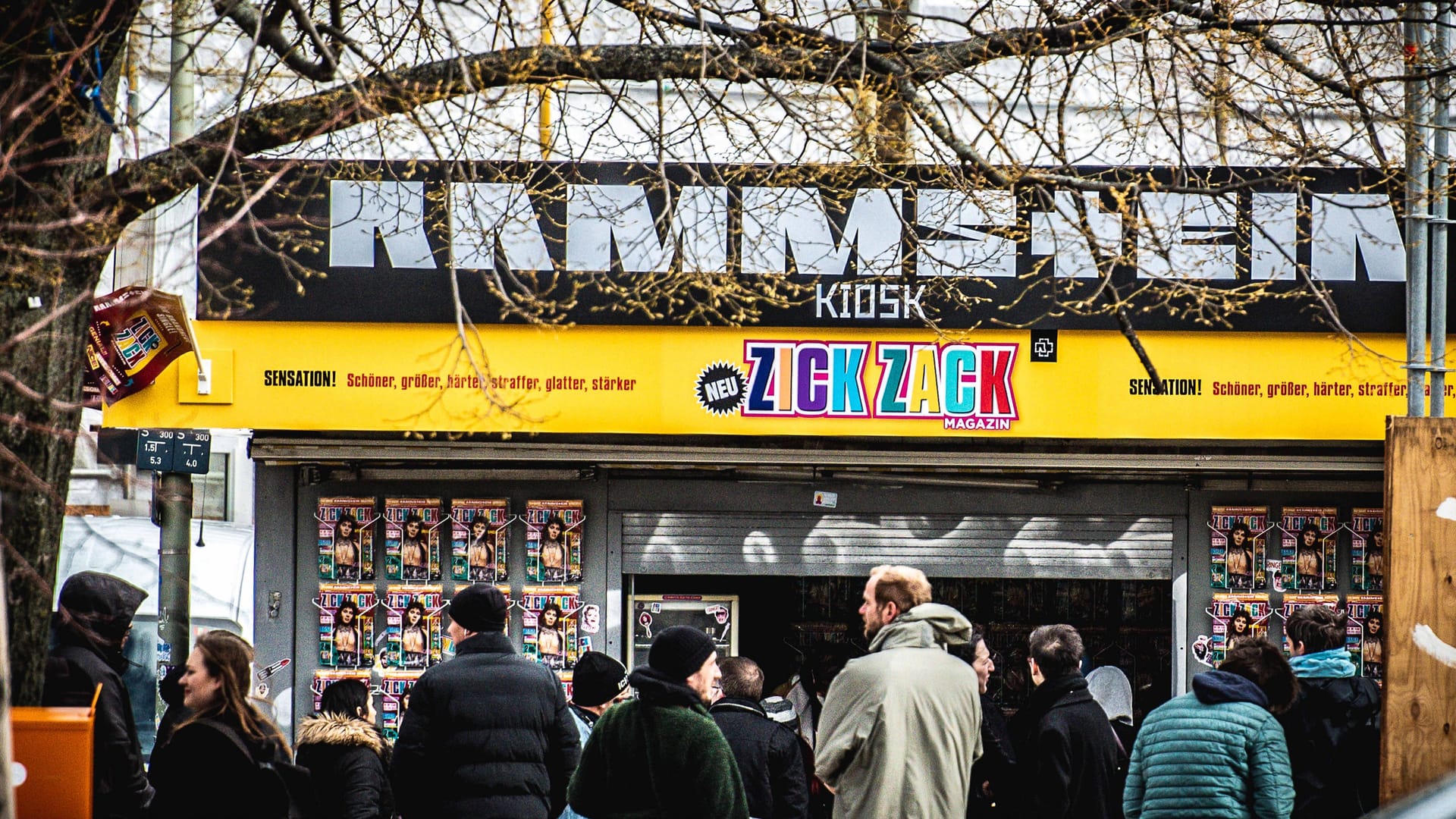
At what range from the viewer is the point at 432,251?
868cm

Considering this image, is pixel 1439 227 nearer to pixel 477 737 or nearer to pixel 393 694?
pixel 477 737

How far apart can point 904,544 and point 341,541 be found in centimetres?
355

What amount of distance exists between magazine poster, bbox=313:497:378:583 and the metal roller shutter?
1653 millimetres

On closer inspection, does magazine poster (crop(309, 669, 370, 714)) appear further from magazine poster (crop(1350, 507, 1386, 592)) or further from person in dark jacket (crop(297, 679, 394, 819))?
magazine poster (crop(1350, 507, 1386, 592))

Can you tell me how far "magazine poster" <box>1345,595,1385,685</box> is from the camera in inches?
368

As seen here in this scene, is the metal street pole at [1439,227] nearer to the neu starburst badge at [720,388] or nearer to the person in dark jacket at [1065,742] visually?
the person in dark jacket at [1065,742]

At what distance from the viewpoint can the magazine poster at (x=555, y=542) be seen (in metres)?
9.29

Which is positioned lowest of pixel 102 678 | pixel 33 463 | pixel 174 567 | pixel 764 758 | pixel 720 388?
pixel 764 758

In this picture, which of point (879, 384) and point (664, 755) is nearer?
point (664, 755)

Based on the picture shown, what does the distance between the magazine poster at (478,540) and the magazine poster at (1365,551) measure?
539 centimetres

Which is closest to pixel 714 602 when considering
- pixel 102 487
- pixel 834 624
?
pixel 834 624

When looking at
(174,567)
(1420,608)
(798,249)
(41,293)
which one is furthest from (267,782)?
(1420,608)

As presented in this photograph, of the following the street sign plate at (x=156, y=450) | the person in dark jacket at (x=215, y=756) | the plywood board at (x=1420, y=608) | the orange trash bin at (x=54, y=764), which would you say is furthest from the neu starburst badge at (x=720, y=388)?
the orange trash bin at (x=54, y=764)

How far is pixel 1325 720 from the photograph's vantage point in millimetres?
7098
